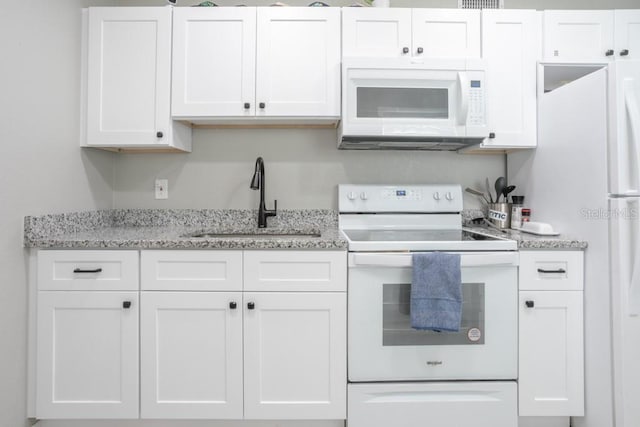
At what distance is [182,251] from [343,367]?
0.82 metres

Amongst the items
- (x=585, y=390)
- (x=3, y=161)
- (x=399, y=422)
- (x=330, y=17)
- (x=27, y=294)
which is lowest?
(x=399, y=422)

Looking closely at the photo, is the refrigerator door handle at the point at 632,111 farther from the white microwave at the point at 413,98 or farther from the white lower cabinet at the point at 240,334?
the white lower cabinet at the point at 240,334

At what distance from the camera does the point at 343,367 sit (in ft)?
5.14

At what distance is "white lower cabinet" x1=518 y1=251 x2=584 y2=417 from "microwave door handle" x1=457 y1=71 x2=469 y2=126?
2.20 ft

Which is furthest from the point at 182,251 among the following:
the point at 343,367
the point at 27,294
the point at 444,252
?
the point at 444,252

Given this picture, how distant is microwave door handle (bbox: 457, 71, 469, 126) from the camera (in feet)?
5.80

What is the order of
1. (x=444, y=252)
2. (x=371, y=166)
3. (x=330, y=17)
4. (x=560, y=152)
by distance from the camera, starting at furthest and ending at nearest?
(x=371, y=166), (x=330, y=17), (x=560, y=152), (x=444, y=252)

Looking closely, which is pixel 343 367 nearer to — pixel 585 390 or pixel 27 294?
pixel 585 390

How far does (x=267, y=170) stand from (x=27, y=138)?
110 centimetres

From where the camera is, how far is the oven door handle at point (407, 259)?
1528 mm

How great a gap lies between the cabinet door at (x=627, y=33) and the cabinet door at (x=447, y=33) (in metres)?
0.70

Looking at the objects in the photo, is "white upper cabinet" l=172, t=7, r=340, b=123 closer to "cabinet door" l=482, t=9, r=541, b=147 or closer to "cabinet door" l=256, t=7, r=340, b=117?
"cabinet door" l=256, t=7, r=340, b=117

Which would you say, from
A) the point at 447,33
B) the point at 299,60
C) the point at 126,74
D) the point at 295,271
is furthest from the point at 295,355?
the point at 447,33

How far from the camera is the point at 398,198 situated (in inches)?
83.6
